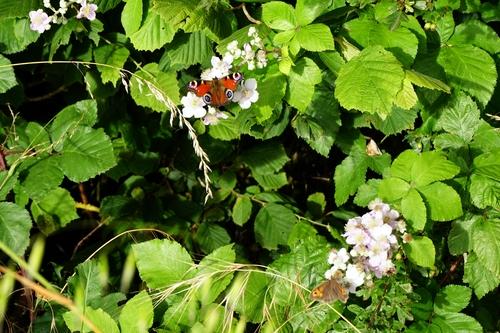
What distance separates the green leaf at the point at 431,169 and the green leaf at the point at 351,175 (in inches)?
13.1

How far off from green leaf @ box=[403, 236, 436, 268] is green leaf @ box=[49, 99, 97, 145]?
41.0 inches

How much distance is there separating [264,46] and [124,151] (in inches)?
32.8

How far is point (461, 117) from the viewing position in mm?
2146

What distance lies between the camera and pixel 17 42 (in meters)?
2.21

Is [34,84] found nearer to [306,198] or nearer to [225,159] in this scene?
[225,159]

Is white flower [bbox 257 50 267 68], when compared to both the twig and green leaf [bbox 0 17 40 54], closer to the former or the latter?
green leaf [bbox 0 17 40 54]

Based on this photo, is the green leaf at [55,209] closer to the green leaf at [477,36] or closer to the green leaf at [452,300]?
the green leaf at [452,300]

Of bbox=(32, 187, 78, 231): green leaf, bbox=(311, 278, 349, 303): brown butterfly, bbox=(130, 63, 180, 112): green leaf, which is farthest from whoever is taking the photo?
bbox=(32, 187, 78, 231): green leaf

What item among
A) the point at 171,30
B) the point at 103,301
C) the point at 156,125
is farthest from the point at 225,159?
the point at 103,301

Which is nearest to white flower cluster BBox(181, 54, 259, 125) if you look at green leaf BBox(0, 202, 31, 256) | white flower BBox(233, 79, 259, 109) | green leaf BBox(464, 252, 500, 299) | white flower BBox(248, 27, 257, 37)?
white flower BBox(233, 79, 259, 109)

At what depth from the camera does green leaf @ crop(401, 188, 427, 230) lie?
1884mm

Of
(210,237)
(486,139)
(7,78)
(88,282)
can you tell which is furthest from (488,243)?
(7,78)

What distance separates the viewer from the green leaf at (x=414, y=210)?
74.2 inches

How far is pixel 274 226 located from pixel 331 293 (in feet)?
3.08
